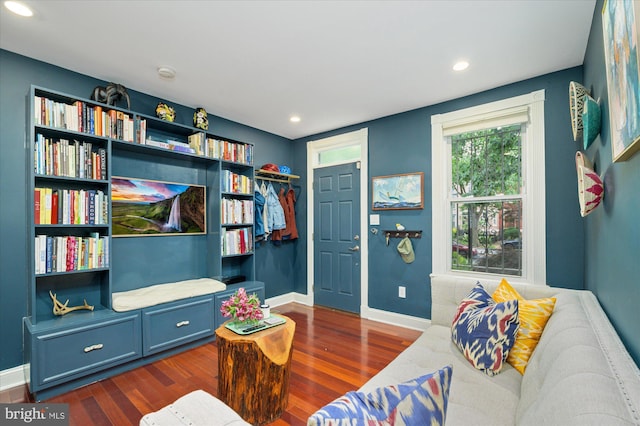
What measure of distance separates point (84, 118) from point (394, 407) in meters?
2.99

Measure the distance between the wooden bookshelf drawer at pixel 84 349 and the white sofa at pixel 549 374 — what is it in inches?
81.6

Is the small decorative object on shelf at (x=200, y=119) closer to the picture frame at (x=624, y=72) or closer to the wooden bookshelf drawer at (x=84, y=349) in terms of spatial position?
the wooden bookshelf drawer at (x=84, y=349)

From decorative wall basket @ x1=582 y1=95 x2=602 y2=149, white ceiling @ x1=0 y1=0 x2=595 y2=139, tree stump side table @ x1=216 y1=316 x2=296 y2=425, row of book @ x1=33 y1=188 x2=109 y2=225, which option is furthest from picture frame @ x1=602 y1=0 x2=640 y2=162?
row of book @ x1=33 y1=188 x2=109 y2=225

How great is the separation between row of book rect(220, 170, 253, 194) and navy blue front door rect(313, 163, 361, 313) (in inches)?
41.9

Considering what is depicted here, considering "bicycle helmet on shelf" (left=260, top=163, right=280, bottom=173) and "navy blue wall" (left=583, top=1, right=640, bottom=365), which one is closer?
"navy blue wall" (left=583, top=1, right=640, bottom=365)

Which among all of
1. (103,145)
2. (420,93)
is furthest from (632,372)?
(103,145)

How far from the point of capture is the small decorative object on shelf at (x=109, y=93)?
2493mm

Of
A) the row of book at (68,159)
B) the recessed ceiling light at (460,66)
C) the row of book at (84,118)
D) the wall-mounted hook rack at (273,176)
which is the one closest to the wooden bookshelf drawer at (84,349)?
the row of book at (68,159)

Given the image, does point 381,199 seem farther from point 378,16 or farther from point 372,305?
point 378,16

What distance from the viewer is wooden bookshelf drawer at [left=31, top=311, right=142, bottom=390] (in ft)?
6.57

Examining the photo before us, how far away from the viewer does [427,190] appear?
3295 mm

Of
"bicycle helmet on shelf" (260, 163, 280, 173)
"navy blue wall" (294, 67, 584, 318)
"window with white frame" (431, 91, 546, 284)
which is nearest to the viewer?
"navy blue wall" (294, 67, 584, 318)

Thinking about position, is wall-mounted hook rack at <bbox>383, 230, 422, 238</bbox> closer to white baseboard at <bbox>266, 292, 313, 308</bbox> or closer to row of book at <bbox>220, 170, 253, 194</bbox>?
white baseboard at <bbox>266, 292, 313, 308</bbox>

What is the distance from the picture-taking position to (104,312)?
2.40m
